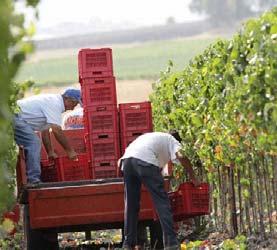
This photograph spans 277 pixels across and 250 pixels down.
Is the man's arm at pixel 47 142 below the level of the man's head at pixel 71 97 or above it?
below

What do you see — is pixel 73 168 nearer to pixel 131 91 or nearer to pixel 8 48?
pixel 8 48

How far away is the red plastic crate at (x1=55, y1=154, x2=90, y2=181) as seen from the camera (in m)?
15.4

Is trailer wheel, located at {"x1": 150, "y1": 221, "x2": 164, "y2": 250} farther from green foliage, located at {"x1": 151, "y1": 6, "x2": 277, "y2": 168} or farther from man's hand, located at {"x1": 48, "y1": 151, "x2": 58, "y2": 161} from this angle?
man's hand, located at {"x1": 48, "y1": 151, "x2": 58, "y2": 161}

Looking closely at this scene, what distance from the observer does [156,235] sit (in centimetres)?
1518

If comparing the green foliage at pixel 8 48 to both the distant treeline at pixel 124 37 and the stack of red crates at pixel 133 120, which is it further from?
the distant treeline at pixel 124 37

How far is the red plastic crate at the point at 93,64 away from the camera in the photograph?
15.5 meters

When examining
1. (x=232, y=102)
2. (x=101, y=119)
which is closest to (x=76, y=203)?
(x=101, y=119)

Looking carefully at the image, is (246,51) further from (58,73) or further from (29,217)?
(58,73)

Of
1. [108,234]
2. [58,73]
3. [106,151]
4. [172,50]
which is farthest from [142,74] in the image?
[106,151]

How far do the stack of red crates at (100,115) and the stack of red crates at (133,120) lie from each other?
9 centimetres

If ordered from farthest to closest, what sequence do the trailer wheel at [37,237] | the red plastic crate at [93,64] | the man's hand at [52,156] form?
1. the man's hand at [52,156]
2. the red plastic crate at [93,64]
3. the trailer wheel at [37,237]

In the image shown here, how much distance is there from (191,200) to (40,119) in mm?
2388

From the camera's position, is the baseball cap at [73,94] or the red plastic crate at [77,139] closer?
the baseball cap at [73,94]

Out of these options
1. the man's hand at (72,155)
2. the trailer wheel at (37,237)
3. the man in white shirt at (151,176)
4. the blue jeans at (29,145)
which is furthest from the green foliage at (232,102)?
the trailer wheel at (37,237)
